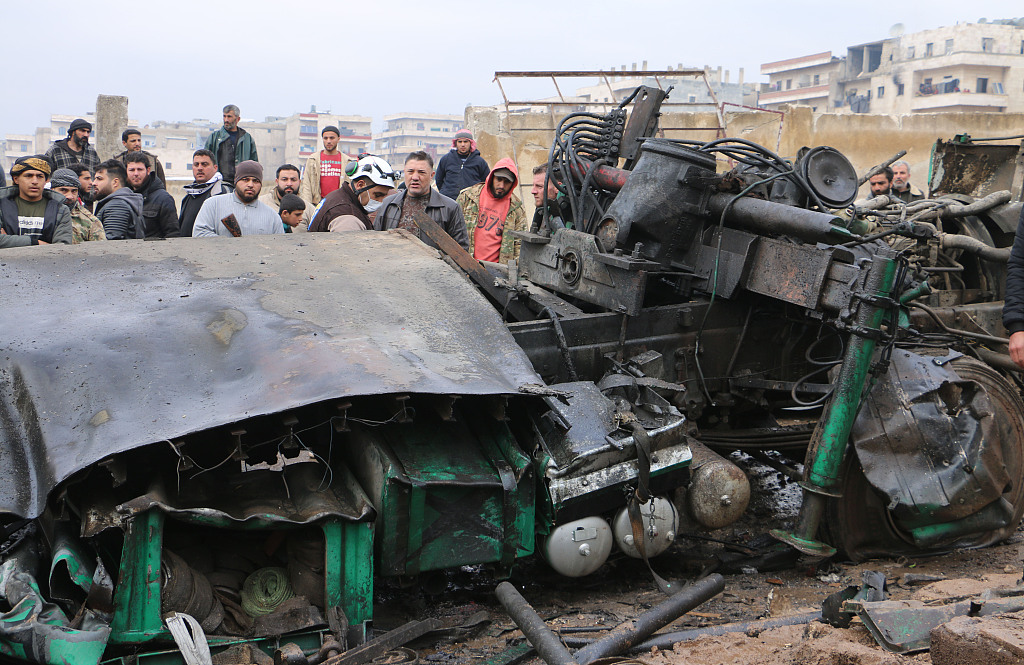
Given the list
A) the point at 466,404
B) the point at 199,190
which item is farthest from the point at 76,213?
the point at 466,404

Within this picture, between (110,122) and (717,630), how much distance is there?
10.1 metres

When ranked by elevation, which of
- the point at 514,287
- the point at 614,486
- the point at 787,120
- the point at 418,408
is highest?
the point at 787,120

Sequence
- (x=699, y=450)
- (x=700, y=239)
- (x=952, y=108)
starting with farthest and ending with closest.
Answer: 1. (x=952, y=108)
2. (x=700, y=239)
3. (x=699, y=450)

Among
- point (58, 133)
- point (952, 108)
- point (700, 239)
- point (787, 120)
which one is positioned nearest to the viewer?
point (700, 239)

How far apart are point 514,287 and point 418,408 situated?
54.7 inches

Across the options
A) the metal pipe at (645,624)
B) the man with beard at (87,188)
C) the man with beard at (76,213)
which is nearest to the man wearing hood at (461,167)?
the man with beard at (87,188)

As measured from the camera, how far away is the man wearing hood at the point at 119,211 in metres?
7.04

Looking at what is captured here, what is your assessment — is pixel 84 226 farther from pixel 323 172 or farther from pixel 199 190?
pixel 323 172

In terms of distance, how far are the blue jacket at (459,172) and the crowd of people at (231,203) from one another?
1302mm

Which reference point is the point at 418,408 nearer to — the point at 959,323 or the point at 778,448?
the point at 778,448

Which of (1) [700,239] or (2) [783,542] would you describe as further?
(1) [700,239]

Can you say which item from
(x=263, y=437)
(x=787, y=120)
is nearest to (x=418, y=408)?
(x=263, y=437)

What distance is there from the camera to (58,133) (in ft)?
229

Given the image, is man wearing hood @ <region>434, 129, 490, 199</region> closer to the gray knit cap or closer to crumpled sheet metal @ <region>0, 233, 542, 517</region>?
the gray knit cap
